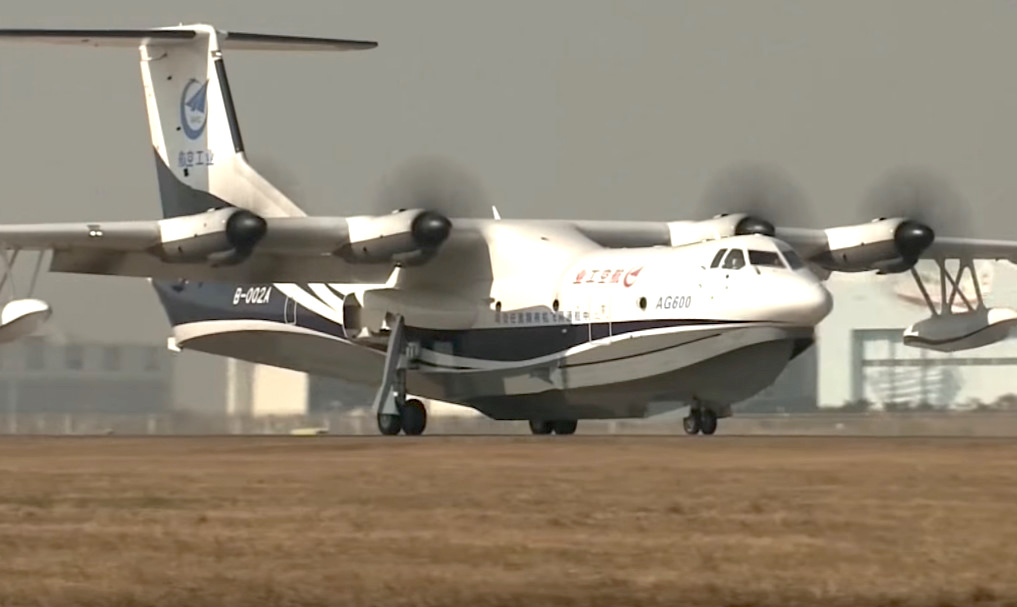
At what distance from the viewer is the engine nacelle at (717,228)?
3644 centimetres

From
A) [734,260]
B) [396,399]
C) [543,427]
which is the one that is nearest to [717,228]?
[543,427]

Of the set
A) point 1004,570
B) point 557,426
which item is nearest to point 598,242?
point 557,426

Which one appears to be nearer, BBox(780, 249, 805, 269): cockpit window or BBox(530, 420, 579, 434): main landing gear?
BBox(780, 249, 805, 269): cockpit window

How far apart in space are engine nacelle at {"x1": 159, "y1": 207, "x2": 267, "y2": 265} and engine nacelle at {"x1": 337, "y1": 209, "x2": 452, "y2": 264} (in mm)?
1751

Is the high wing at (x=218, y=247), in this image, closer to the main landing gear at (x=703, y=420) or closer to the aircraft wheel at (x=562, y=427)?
the aircraft wheel at (x=562, y=427)

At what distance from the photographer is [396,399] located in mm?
34938

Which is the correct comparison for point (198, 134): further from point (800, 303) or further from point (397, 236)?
point (800, 303)

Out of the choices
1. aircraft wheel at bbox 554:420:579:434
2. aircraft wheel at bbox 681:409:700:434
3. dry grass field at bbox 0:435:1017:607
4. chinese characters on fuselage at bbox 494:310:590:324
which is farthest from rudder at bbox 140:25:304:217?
dry grass field at bbox 0:435:1017:607

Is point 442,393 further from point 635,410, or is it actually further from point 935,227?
point 935,227

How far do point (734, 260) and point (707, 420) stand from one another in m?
3.33

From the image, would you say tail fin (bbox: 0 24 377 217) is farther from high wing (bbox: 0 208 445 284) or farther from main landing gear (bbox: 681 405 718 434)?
main landing gear (bbox: 681 405 718 434)

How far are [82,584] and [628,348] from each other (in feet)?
72.2

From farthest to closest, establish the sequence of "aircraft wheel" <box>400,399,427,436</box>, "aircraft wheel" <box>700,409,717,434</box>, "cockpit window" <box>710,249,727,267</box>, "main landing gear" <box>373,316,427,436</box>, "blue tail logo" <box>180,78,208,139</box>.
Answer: "blue tail logo" <box>180,78,208,139</box> < "aircraft wheel" <box>400,399,427,436</box> < "main landing gear" <box>373,316,427,436</box> < "aircraft wheel" <box>700,409,717,434</box> < "cockpit window" <box>710,249,727,267</box>

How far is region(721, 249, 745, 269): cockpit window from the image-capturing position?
31.5 meters
